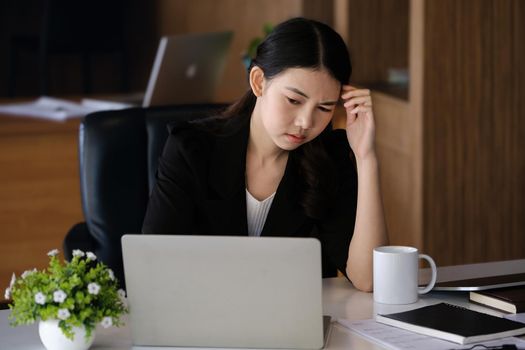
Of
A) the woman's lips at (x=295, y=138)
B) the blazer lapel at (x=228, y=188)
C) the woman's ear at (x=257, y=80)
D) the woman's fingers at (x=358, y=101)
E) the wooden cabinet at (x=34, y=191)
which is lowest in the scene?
the wooden cabinet at (x=34, y=191)

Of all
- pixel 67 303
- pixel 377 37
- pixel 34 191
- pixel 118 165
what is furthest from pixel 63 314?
pixel 377 37

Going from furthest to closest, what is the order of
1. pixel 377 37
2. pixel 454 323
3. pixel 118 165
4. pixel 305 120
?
1. pixel 377 37
2. pixel 118 165
3. pixel 305 120
4. pixel 454 323

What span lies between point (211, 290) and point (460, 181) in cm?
201

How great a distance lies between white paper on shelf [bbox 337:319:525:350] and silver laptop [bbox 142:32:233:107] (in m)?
1.96

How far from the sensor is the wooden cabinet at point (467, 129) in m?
3.35

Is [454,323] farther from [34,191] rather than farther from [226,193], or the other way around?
[34,191]

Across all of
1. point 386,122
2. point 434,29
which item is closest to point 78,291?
point 434,29

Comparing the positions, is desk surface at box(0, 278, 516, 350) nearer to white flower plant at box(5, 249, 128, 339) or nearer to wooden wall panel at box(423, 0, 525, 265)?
white flower plant at box(5, 249, 128, 339)

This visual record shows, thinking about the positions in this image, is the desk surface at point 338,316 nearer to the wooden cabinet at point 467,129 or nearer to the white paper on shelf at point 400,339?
Answer: the white paper on shelf at point 400,339

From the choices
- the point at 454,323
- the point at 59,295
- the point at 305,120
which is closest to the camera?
the point at 59,295

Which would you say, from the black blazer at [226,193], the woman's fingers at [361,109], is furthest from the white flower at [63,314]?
the woman's fingers at [361,109]

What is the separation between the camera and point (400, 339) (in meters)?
1.62

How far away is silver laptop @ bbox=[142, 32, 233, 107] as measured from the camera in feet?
11.6

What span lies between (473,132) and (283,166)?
4.60ft
